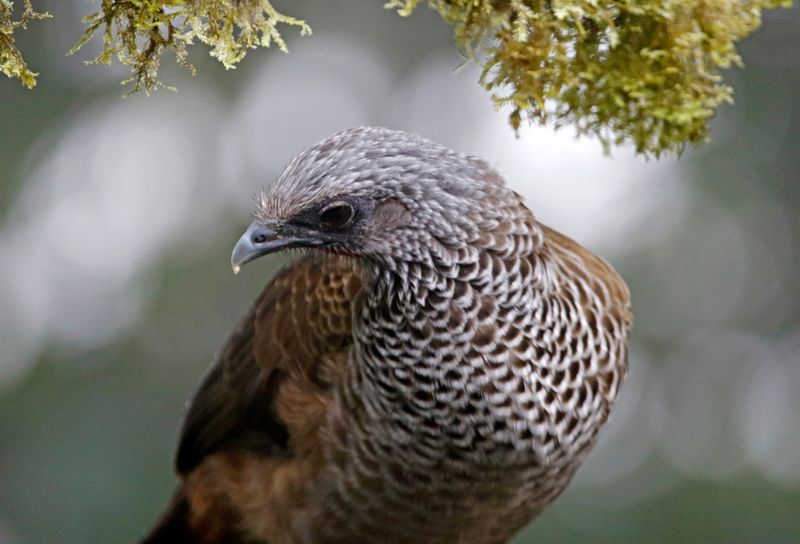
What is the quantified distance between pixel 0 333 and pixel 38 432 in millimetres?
981

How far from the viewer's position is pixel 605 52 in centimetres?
257

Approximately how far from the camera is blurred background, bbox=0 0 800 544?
784cm

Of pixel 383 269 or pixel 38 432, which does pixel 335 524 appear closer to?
pixel 383 269

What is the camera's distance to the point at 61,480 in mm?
7262

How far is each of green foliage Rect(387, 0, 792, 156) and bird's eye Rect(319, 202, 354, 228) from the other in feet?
1.85

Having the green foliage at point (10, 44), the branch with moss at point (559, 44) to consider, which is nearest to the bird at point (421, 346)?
the branch with moss at point (559, 44)

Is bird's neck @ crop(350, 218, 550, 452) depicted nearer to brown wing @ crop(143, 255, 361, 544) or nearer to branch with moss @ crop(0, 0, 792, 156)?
brown wing @ crop(143, 255, 361, 544)

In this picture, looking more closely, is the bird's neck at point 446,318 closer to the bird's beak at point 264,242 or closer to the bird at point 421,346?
the bird at point 421,346

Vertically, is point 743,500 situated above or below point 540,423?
above

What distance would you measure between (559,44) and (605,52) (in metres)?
0.17

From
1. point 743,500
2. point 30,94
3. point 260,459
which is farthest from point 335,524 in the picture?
point 30,94

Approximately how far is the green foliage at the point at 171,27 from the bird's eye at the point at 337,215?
57 centimetres

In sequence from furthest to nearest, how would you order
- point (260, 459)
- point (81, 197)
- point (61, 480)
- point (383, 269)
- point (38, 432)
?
point (81, 197) → point (38, 432) → point (61, 480) → point (260, 459) → point (383, 269)

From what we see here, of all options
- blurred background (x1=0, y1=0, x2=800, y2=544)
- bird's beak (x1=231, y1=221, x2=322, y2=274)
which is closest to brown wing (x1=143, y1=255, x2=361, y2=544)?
bird's beak (x1=231, y1=221, x2=322, y2=274)
